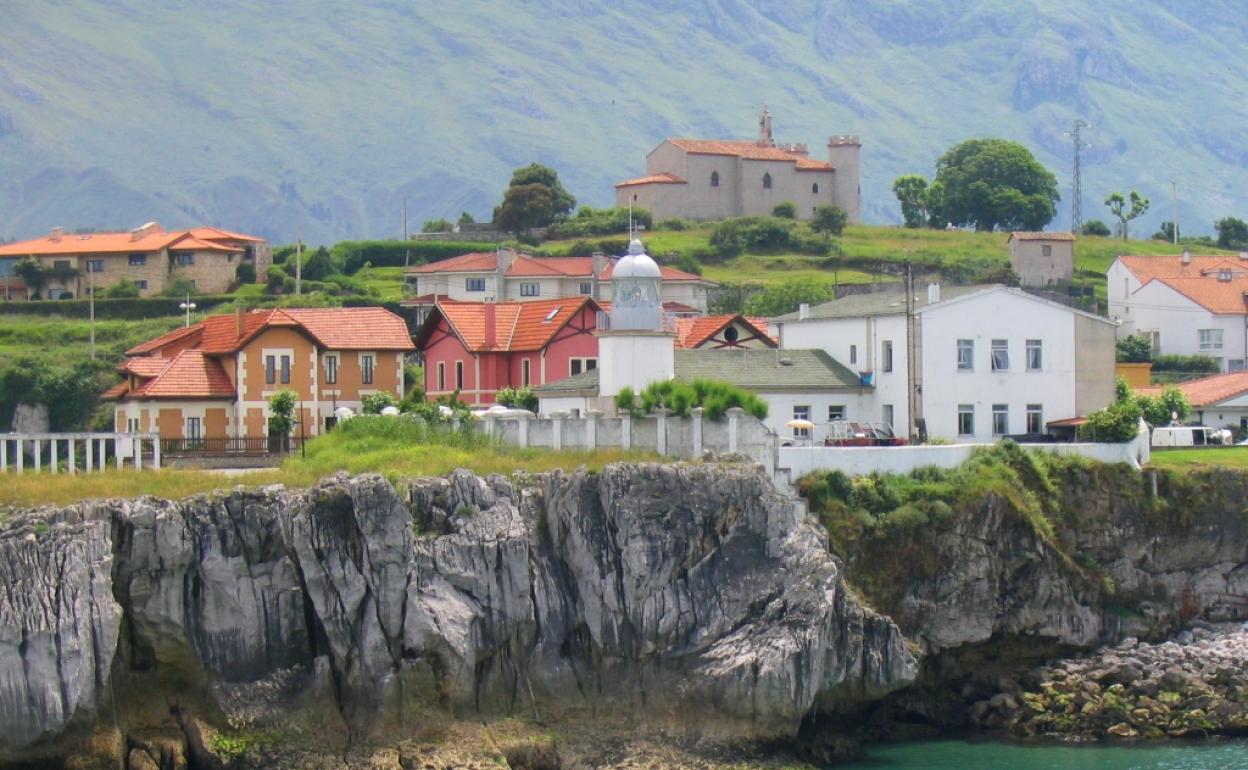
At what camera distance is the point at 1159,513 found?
188 ft

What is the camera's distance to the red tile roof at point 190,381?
6675 centimetres

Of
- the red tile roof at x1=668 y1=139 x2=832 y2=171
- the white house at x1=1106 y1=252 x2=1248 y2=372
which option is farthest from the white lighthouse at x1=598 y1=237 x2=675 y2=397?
the red tile roof at x1=668 y1=139 x2=832 y2=171

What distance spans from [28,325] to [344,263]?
2258 cm

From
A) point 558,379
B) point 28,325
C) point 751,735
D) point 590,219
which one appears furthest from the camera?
point 590,219

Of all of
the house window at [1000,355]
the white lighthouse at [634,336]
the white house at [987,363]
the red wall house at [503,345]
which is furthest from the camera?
the red wall house at [503,345]

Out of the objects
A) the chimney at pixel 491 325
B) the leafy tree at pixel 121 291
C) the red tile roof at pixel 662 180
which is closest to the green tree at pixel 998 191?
the red tile roof at pixel 662 180

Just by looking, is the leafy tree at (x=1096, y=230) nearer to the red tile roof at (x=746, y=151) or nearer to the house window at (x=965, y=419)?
the red tile roof at (x=746, y=151)

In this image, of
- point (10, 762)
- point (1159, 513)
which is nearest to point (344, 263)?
point (1159, 513)

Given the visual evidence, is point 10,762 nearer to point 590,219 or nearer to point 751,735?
point 751,735

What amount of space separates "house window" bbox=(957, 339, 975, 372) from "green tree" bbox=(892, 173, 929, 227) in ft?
276

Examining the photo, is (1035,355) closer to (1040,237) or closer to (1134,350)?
(1134,350)

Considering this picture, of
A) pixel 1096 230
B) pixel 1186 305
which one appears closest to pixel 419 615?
pixel 1186 305

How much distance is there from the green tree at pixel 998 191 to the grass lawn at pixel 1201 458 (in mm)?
74474

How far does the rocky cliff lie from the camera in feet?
147
